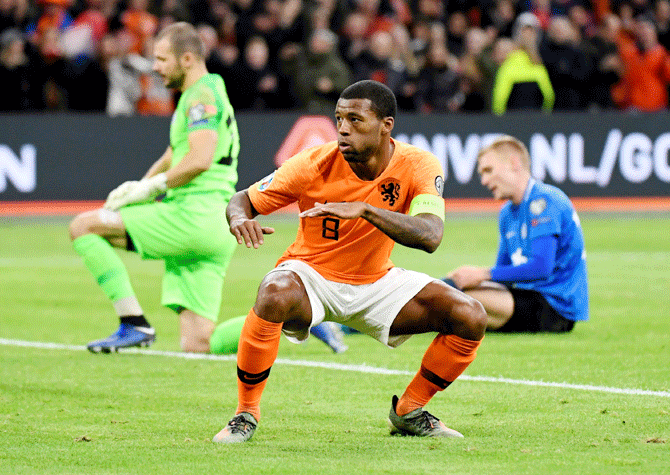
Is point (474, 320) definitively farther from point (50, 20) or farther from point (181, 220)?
point (50, 20)

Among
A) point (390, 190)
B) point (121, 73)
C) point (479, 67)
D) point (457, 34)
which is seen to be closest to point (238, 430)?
point (390, 190)

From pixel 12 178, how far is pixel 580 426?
508 inches

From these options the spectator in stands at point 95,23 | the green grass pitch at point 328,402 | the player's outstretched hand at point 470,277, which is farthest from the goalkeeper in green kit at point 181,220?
the spectator in stands at point 95,23

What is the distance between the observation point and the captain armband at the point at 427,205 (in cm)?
506

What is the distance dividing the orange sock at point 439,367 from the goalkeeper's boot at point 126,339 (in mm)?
2971

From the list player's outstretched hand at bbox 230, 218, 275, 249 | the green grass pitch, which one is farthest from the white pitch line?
player's outstretched hand at bbox 230, 218, 275, 249

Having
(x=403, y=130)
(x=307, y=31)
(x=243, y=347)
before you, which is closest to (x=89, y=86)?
(x=307, y=31)

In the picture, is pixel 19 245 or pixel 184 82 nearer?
pixel 184 82

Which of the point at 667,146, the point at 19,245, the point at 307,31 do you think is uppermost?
the point at 307,31

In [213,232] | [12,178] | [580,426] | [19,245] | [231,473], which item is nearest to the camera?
[231,473]

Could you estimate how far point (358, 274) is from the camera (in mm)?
5375

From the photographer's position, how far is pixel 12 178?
16.8 m

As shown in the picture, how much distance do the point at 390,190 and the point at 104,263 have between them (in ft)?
10.1

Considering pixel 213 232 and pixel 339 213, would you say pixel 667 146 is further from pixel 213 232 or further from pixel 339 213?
pixel 339 213
